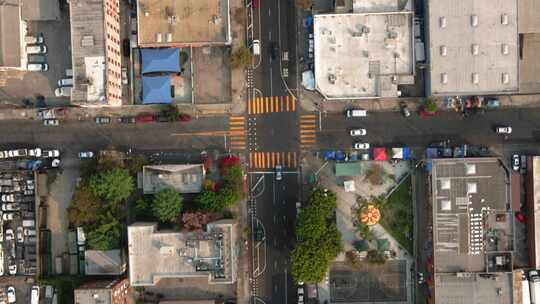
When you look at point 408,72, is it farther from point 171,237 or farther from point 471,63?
point 171,237

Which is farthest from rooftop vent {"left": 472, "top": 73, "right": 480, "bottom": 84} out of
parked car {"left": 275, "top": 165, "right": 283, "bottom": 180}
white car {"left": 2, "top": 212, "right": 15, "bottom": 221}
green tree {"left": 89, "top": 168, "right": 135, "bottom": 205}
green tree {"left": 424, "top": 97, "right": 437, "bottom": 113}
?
white car {"left": 2, "top": 212, "right": 15, "bottom": 221}

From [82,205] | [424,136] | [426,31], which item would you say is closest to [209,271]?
[82,205]

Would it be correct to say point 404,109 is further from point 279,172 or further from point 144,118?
point 144,118

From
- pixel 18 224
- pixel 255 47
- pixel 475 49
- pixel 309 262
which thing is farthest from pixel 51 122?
pixel 475 49

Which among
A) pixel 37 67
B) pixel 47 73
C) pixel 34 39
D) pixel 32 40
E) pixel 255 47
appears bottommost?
pixel 47 73

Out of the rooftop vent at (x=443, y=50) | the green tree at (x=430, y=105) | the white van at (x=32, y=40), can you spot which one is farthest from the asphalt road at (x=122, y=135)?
the rooftop vent at (x=443, y=50)

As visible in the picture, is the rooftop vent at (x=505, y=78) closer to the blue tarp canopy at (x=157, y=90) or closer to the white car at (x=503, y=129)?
the white car at (x=503, y=129)

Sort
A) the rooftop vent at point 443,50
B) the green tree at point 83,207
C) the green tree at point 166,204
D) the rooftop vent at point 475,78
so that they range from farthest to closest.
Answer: the green tree at point 83,207 < the green tree at point 166,204 < the rooftop vent at point 443,50 < the rooftop vent at point 475,78
